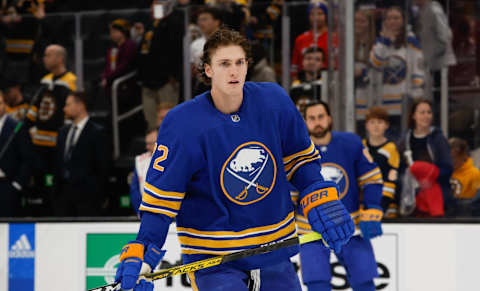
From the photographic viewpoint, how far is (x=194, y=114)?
7.43 feet

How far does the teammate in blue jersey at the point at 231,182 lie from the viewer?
2223 millimetres

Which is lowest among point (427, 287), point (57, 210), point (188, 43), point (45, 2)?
point (427, 287)

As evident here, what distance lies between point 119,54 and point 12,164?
1111mm

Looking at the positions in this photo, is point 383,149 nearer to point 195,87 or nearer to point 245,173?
point 195,87

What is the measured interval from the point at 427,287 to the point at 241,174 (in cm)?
213

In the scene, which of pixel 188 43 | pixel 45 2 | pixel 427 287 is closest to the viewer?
pixel 427 287

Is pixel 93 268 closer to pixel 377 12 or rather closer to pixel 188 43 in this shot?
pixel 188 43

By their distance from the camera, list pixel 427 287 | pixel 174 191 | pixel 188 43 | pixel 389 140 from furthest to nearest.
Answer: pixel 188 43
pixel 389 140
pixel 427 287
pixel 174 191

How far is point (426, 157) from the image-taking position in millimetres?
4297

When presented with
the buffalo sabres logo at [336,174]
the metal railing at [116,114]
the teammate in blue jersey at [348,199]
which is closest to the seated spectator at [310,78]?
the teammate in blue jersey at [348,199]

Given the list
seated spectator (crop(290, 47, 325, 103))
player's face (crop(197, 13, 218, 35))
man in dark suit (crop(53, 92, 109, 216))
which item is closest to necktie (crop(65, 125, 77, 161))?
man in dark suit (crop(53, 92, 109, 216))

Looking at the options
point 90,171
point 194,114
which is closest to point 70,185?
point 90,171

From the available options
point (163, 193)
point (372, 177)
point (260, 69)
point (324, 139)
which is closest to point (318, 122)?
point (324, 139)

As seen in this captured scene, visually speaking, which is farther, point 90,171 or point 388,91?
point 90,171
